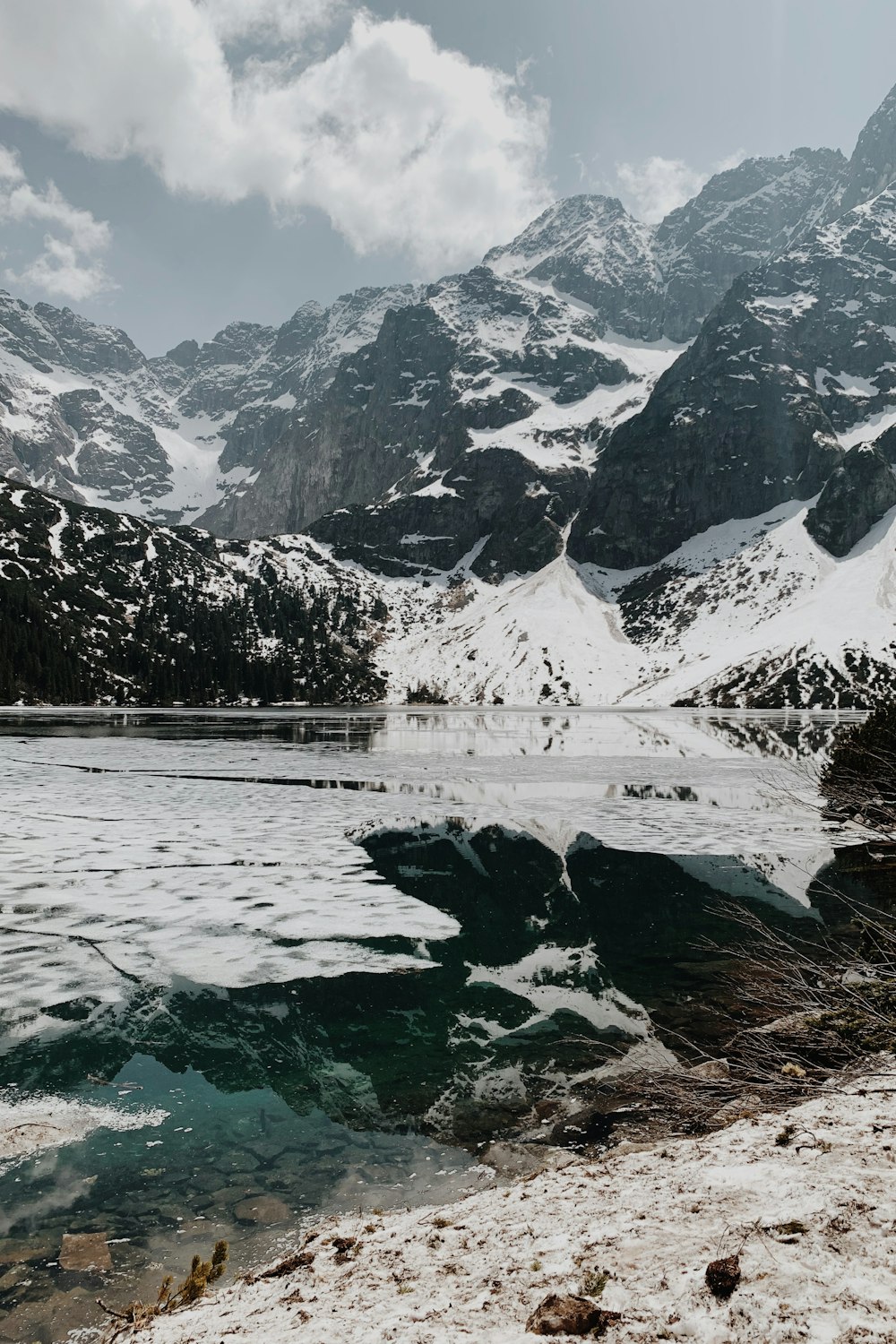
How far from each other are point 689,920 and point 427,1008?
24.1ft

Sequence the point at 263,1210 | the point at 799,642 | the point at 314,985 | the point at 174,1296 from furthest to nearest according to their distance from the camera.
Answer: the point at 799,642 < the point at 314,985 < the point at 263,1210 < the point at 174,1296

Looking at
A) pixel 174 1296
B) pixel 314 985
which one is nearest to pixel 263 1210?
pixel 174 1296

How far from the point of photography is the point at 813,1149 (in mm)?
5961

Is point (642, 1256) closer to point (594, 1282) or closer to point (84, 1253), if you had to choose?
point (594, 1282)

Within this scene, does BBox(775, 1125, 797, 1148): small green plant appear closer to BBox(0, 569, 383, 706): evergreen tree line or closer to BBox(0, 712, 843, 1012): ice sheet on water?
BBox(0, 712, 843, 1012): ice sheet on water

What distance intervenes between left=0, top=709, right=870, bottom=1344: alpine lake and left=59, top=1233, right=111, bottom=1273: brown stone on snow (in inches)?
3.1

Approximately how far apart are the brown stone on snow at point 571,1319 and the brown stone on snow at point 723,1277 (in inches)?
22.4

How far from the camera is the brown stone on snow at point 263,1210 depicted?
7.04 metres

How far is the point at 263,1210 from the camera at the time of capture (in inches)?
283

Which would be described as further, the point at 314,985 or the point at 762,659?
the point at 762,659

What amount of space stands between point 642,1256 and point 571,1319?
929 millimetres

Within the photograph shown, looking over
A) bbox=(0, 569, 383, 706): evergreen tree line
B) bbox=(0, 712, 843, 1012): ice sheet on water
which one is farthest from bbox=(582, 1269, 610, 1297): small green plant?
bbox=(0, 569, 383, 706): evergreen tree line

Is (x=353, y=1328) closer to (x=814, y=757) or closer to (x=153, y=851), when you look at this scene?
(x=153, y=851)

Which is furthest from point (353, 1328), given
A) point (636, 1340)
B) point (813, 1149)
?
point (813, 1149)
